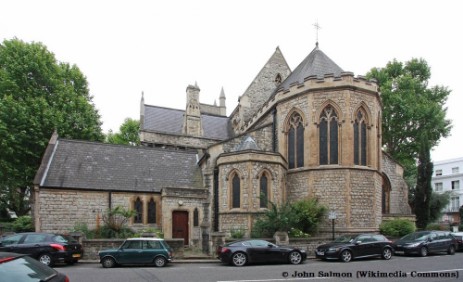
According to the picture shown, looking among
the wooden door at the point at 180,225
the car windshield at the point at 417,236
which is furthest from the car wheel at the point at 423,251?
the wooden door at the point at 180,225

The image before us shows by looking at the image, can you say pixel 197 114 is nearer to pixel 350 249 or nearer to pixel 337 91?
pixel 337 91

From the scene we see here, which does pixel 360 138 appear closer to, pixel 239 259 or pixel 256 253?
pixel 256 253

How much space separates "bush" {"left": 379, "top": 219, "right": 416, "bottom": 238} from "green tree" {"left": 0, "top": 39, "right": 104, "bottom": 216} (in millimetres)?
22327

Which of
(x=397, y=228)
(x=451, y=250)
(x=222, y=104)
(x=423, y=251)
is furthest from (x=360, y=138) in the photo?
Result: (x=222, y=104)

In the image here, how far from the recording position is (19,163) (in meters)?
29.0

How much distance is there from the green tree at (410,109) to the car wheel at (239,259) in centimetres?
2473

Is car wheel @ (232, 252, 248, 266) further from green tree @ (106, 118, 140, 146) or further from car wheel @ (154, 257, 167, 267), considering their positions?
green tree @ (106, 118, 140, 146)

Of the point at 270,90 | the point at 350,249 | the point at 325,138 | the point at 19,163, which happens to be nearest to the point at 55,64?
the point at 19,163

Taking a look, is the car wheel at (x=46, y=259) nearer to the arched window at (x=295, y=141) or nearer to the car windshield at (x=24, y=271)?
the car windshield at (x=24, y=271)

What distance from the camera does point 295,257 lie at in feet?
54.4

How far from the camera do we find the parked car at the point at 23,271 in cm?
536

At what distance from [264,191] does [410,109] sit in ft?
65.6

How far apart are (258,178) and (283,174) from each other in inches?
84.7

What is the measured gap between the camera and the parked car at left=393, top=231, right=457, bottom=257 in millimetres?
19250
